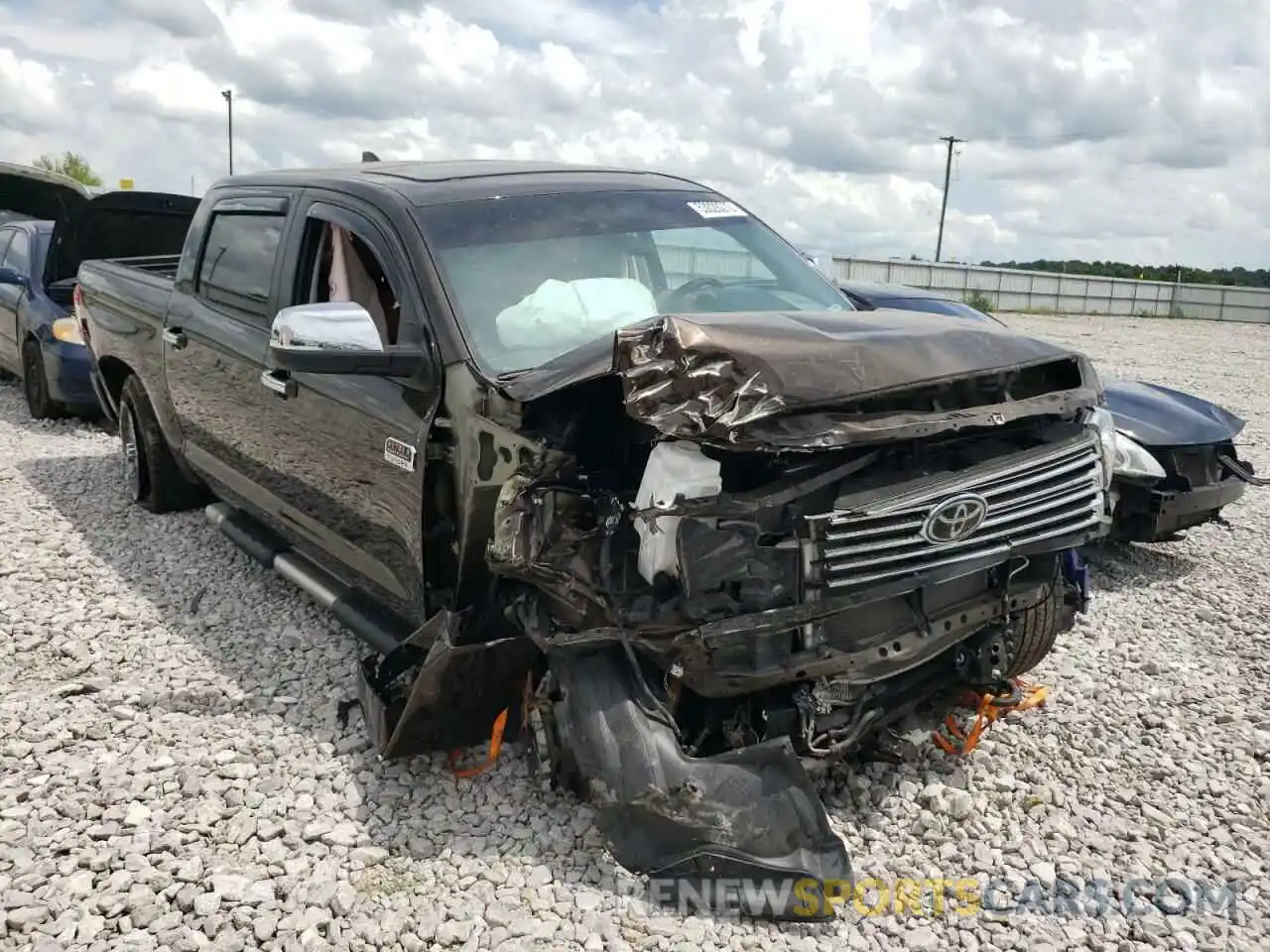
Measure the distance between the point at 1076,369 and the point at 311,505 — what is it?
280cm

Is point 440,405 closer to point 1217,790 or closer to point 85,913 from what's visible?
point 85,913

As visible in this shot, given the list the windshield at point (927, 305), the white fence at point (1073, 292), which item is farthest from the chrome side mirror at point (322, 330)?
the white fence at point (1073, 292)

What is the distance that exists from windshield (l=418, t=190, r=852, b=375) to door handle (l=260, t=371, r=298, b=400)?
92cm

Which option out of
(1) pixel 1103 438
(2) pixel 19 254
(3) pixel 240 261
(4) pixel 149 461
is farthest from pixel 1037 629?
(2) pixel 19 254

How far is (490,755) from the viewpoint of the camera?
3.36 meters

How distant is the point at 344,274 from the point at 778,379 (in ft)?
7.38

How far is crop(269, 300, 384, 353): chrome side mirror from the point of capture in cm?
321

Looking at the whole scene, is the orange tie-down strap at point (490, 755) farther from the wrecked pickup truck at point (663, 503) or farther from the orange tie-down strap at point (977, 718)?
the orange tie-down strap at point (977, 718)

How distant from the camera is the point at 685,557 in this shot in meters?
2.69

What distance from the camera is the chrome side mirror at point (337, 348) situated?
3.14 meters

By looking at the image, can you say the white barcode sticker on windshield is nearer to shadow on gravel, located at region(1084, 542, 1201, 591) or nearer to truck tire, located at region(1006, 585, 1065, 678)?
truck tire, located at region(1006, 585, 1065, 678)

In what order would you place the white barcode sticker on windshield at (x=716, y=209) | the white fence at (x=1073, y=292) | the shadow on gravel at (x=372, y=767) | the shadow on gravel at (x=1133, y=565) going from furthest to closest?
the white fence at (x=1073, y=292) → the shadow on gravel at (x=1133, y=565) → the white barcode sticker on windshield at (x=716, y=209) → the shadow on gravel at (x=372, y=767)

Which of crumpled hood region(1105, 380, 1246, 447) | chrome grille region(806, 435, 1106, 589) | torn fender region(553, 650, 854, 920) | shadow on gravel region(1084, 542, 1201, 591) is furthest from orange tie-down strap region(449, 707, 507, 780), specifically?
crumpled hood region(1105, 380, 1246, 447)

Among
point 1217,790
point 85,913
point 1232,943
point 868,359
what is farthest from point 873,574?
point 85,913
